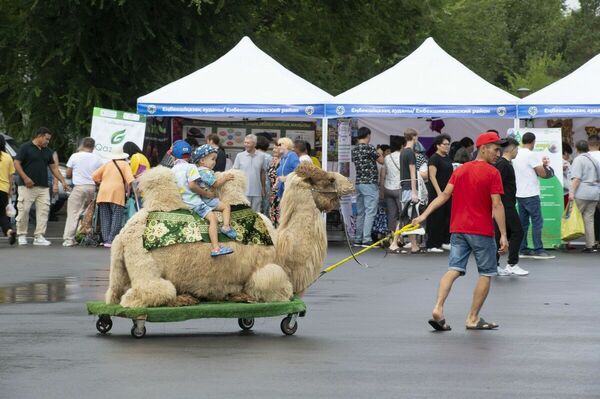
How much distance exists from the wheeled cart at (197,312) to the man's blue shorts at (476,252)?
5.12 feet

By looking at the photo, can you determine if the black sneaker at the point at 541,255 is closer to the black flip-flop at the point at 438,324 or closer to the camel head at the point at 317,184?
the black flip-flop at the point at 438,324

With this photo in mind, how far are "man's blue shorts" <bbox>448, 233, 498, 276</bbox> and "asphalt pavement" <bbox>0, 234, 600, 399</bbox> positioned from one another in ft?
1.95

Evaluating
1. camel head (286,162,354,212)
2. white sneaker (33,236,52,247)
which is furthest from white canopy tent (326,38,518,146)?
camel head (286,162,354,212)

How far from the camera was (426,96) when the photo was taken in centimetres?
2306

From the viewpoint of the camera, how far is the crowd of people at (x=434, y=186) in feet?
66.7

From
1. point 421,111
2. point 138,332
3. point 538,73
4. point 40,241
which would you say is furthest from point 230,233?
point 538,73

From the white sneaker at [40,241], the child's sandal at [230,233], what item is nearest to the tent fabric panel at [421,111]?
the white sneaker at [40,241]

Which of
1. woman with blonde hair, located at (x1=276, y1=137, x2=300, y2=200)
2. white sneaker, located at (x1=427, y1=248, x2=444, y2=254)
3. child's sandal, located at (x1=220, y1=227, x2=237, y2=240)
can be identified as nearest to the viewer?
child's sandal, located at (x1=220, y1=227, x2=237, y2=240)

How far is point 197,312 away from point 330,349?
4.20 ft

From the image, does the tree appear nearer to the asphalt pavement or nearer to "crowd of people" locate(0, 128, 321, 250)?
"crowd of people" locate(0, 128, 321, 250)

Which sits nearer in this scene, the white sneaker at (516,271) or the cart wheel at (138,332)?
the cart wheel at (138,332)

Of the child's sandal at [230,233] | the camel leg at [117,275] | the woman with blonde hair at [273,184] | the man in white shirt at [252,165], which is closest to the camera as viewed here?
the camel leg at [117,275]

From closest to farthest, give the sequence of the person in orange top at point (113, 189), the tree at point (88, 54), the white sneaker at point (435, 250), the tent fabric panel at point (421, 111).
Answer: the person in orange top at point (113, 189) < the white sneaker at point (435, 250) < the tent fabric panel at point (421, 111) < the tree at point (88, 54)

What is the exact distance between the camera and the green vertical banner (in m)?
22.6
